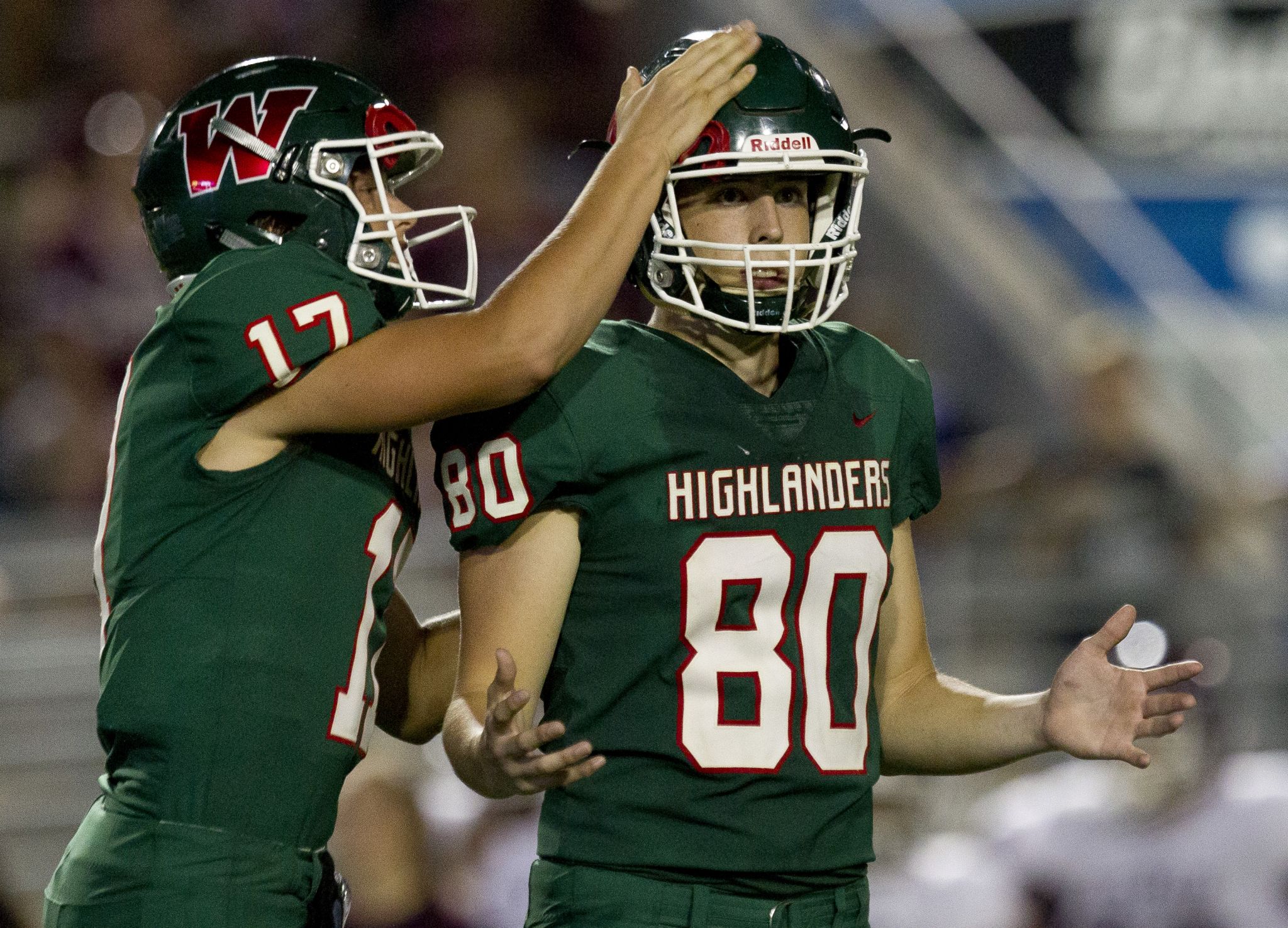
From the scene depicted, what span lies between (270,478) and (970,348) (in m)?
4.47

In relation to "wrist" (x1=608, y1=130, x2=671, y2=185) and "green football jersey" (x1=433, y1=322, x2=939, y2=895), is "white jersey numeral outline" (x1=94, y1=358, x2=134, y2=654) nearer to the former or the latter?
"green football jersey" (x1=433, y1=322, x2=939, y2=895)

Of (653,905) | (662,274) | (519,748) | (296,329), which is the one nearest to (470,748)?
(519,748)

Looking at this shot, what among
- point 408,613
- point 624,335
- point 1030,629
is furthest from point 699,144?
point 1030,629

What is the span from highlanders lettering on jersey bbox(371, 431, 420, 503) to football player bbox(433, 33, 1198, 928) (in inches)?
3.6

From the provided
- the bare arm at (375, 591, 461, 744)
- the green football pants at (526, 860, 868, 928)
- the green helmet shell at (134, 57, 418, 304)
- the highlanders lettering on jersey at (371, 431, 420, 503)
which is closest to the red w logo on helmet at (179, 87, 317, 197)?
the green helmet shell at (134, 57, 418, 304)

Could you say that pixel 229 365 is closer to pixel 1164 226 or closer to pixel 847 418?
pixel 847 418

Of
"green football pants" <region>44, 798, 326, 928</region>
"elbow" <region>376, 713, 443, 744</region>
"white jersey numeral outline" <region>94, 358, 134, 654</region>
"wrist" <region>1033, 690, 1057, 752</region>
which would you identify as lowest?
"green football pants" <region>44, 798, 326, 928</region>

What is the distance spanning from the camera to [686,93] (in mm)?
2320

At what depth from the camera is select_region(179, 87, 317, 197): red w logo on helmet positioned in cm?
236

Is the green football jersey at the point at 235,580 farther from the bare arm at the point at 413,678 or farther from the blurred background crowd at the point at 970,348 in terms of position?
the blurred background crowd at the point at 970,348

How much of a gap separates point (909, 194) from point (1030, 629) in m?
2.07

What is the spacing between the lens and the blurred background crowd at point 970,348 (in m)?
4.29

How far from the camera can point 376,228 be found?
2.41 meters

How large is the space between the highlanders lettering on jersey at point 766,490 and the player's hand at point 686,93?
410mm
